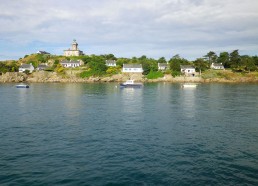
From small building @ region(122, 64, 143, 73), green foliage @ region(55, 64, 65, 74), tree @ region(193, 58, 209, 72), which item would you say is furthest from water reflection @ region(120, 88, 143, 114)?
green foliage @ region(55, 64, 65, 74)

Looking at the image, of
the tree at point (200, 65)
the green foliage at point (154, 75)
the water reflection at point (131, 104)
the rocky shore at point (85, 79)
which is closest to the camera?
the water reflection at point (131, 104)

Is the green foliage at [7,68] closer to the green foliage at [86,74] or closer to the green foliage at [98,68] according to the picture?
the green foliage at [86,74]

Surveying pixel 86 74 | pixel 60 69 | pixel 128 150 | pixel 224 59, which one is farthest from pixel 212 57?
pixel 128 150

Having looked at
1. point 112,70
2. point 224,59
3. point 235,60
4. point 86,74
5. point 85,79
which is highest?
point 224,59

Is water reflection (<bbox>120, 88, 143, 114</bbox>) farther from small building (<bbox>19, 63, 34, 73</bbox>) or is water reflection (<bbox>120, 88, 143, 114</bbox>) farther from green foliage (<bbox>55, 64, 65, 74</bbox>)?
small building (<bbox>19, 63, 34, 73</bbox>)

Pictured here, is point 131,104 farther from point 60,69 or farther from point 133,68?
point 60,69

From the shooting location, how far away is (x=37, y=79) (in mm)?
160000

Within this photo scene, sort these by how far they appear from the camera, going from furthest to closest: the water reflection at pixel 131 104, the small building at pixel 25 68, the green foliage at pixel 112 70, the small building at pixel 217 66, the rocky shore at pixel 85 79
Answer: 1. the small building at pixel 25 68
2. the small building at pixel 217 66
3. the green foliage at pixel 112 70
4. the rocky shore at pixel 85 79
5. the water reflection at pixel 131 104

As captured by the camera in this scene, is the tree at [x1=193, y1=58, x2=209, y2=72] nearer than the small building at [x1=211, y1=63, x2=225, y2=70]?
Yes

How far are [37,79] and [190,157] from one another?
495 ft

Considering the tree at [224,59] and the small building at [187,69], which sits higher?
the tree at [224,59]

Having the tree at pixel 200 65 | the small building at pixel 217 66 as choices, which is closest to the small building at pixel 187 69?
the tree at pixel 200 65

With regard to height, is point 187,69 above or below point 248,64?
below

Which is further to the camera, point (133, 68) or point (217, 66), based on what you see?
point (217, 66)
